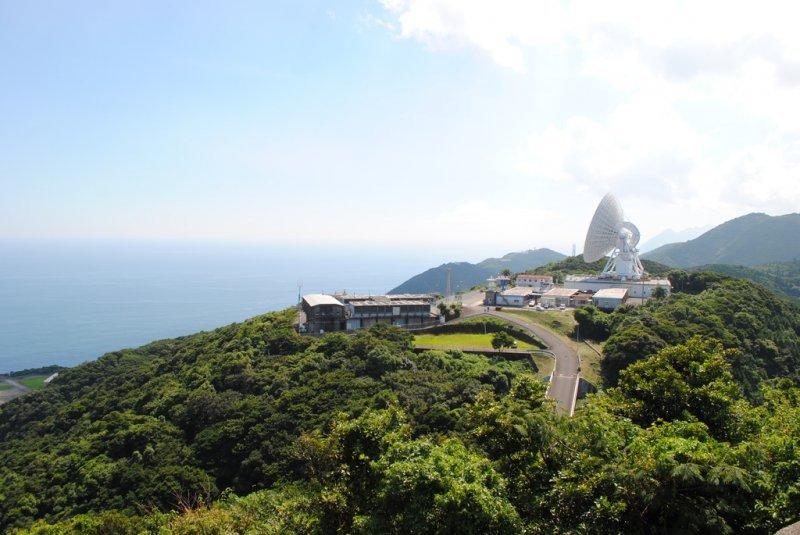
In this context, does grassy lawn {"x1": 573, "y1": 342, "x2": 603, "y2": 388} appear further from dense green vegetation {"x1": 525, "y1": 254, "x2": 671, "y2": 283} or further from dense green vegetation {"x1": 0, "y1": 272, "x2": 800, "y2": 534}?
dense green vegetation {"x1": 525, "y1": 254, "x2": 671, "y2": 283}

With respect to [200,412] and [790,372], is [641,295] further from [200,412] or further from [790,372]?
[200,412]

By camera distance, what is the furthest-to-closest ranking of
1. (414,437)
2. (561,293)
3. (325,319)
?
(561,293) < (325,319) < (414,437)

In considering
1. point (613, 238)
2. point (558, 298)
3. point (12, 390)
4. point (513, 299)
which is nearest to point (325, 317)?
Result: point (513, 299)

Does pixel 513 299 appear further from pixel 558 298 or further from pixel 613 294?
pixel 613 294

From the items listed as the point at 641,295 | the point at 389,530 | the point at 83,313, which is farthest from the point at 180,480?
the point at 83,313

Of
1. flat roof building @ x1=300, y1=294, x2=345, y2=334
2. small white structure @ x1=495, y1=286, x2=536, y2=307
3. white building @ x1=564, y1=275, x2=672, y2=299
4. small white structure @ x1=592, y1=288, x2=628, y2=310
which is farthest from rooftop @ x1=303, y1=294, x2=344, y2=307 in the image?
white building @ x1=564, y1=275, x2=672, y2=299

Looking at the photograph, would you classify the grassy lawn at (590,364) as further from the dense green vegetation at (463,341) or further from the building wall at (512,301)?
the building wall at (512,301)

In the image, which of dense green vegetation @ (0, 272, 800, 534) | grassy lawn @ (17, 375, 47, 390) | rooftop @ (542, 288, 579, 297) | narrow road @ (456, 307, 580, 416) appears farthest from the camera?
grassy lawn @ (17, 375, 47, 390)
